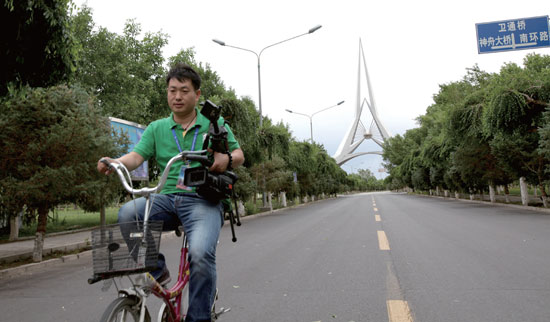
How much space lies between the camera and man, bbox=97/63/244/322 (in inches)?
99.3

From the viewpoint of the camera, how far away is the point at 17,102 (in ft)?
26.7

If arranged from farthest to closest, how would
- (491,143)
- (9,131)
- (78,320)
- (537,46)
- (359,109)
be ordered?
(359,109) < (491,143) < (537,46) < (9,131) < (78,320)

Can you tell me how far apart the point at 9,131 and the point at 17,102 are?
1.89 ft

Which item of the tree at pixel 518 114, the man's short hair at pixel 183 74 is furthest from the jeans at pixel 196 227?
the tree at pixel 518 114

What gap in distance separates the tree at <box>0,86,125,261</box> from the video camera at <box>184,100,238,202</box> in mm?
6656

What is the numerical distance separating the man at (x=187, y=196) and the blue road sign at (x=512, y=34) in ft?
50.1

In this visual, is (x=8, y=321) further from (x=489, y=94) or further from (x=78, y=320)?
(x=489, y=94)

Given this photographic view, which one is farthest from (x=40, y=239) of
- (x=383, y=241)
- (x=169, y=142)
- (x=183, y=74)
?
(x=183, y=74)

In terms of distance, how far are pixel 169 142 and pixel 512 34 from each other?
15995mm

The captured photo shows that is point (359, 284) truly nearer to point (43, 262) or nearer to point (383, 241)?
point (383, 241)

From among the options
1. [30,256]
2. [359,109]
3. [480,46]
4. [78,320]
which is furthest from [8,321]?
[359,109]

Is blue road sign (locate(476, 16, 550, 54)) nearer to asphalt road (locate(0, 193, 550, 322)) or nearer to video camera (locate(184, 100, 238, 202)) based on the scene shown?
asphalt road (locate(0, 193, 550, 322))

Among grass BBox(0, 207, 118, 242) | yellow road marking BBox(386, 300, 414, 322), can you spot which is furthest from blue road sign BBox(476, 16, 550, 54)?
grass BBox(0, 207, 118, 242)

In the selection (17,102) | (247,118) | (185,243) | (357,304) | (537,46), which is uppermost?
(537,46)
